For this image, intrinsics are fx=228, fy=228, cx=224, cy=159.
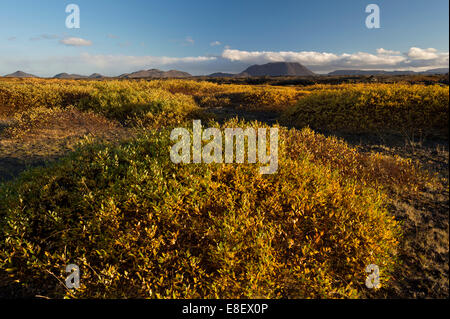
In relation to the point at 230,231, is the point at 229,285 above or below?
below

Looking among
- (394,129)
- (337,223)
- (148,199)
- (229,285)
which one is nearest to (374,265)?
(337,223)

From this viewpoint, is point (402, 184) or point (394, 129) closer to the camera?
point (402, 184)

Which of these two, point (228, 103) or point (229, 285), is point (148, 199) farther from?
point (228, 103)

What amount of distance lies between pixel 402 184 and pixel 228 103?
13.0 m

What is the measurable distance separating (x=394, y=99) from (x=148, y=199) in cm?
1127

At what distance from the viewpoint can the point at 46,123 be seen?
30.7 ft

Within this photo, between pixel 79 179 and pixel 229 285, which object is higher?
pixel 79 179

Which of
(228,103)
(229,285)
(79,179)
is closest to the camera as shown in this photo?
(229,285)
